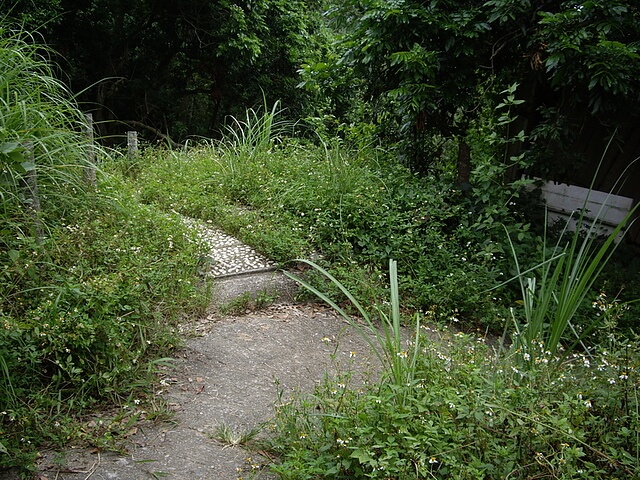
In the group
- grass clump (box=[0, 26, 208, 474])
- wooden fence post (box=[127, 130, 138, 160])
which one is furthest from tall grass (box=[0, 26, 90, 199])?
wooden fence post (box=[127, 130, 138, 160])

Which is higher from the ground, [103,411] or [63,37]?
[63,37]

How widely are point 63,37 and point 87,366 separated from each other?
29.1 ft

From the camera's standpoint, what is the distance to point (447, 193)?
16.9 ft

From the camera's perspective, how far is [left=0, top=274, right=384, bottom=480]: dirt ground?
7.68 ft

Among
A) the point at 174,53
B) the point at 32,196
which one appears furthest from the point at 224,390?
the point at 174,53

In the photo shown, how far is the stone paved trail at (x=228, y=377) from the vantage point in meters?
2.35

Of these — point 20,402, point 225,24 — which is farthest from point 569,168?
point 225,24

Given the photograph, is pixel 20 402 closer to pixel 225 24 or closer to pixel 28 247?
pixel 28 247

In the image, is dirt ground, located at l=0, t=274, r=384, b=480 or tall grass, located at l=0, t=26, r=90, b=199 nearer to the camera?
dirt ground, located at l=0, t=274, r=384, b=480

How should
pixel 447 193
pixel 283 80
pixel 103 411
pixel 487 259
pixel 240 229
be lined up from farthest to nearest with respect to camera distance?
pixel 283 80
pixel 447 193
pixel 240 229
pixel 487 259
pixel 103 411

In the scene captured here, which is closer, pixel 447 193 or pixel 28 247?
pixel 28 247

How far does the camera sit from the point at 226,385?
304 cm

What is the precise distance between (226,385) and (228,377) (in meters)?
0.08

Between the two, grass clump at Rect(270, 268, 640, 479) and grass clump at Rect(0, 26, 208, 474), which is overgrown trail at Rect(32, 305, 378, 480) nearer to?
grass clump at Rect(0, 26, 208, 474)
